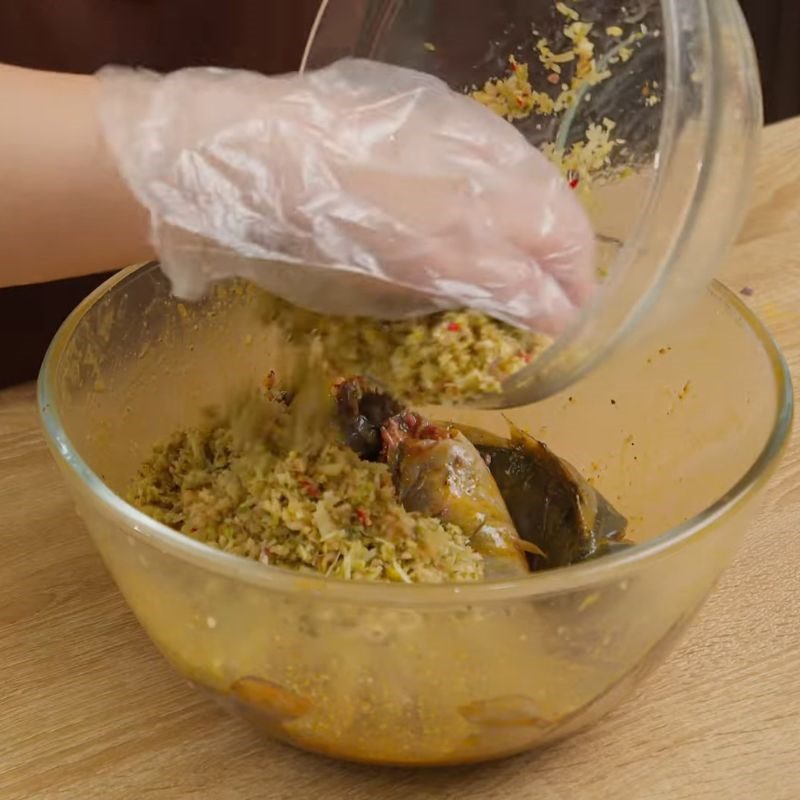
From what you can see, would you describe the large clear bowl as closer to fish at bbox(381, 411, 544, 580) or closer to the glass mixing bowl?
the glass mixing bowl

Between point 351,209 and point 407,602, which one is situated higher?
point 351,209

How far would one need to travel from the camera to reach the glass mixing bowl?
0.54 m

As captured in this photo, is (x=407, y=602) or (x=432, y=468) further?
(x=432, y=468)

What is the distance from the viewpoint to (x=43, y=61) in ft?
3.34

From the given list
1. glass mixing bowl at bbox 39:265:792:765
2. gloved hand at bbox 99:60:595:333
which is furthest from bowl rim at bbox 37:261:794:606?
gloved hand at bbox 99:60:595:333

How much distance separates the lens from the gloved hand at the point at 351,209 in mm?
590

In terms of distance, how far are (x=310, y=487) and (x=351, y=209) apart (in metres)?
0.19

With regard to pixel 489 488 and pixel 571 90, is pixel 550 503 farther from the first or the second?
pixel 571 90

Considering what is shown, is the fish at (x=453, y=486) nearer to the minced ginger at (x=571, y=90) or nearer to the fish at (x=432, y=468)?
the fish at (x=432, y=468)

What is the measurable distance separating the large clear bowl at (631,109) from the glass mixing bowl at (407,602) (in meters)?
0.04

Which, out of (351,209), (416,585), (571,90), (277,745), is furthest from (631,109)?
(277,745)

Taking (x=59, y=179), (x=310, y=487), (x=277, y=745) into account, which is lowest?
(x=277, y=745)

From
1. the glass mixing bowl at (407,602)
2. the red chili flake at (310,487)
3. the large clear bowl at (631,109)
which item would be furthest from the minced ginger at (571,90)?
the red chili flake at (310,487)

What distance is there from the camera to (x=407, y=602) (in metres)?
0.52
